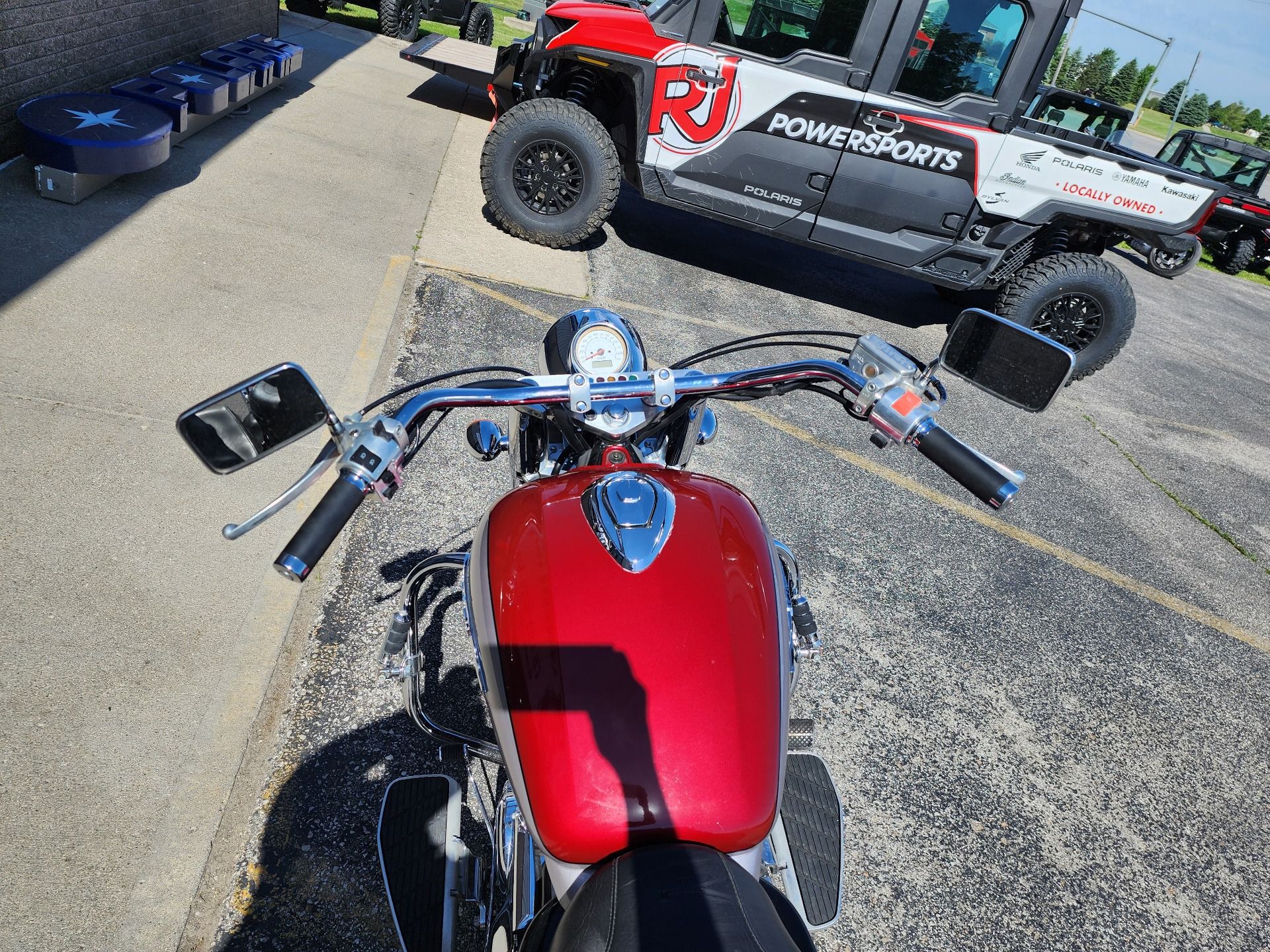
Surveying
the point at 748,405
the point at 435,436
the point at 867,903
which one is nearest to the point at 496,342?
the point at 435,436

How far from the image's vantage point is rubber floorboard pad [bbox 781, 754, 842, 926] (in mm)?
2055

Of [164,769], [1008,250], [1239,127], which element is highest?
[1239,127]

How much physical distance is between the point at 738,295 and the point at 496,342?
7.99ft

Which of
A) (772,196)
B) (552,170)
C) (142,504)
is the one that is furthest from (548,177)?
(142,504)

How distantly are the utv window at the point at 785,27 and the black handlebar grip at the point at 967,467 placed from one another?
483cm

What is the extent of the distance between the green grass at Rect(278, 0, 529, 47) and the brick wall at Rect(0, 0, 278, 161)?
4445 mm

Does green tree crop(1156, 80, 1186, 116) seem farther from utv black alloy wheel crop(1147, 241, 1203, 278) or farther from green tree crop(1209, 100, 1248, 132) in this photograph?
utv black alloy wheel crop(1147, 241, 1203, 278)

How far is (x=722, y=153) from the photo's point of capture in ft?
18.7

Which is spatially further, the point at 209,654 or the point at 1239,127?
the point at 1239,127

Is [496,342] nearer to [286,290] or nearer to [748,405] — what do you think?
[286,290]

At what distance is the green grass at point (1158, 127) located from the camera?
3666cm

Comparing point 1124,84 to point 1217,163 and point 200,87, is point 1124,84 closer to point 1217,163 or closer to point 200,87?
point 1217,163

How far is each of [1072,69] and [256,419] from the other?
59624 millimetres

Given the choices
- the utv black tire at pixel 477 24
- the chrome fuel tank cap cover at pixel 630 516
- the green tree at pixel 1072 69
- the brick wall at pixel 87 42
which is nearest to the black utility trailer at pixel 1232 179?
the utv black tire at pixel 477 24
